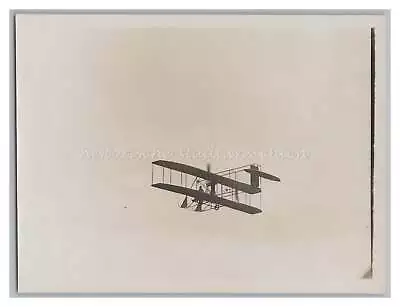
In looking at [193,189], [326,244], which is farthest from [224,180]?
[326,244]

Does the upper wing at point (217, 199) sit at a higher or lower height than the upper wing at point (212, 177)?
lower

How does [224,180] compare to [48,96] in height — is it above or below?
below

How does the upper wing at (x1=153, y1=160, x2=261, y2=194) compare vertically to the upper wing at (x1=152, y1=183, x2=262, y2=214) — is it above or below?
above

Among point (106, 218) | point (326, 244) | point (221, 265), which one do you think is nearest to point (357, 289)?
point (326, 244)

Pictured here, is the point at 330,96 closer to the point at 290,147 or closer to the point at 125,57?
the point at 290,147

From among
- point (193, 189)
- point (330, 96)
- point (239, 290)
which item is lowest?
point (239, 290)
